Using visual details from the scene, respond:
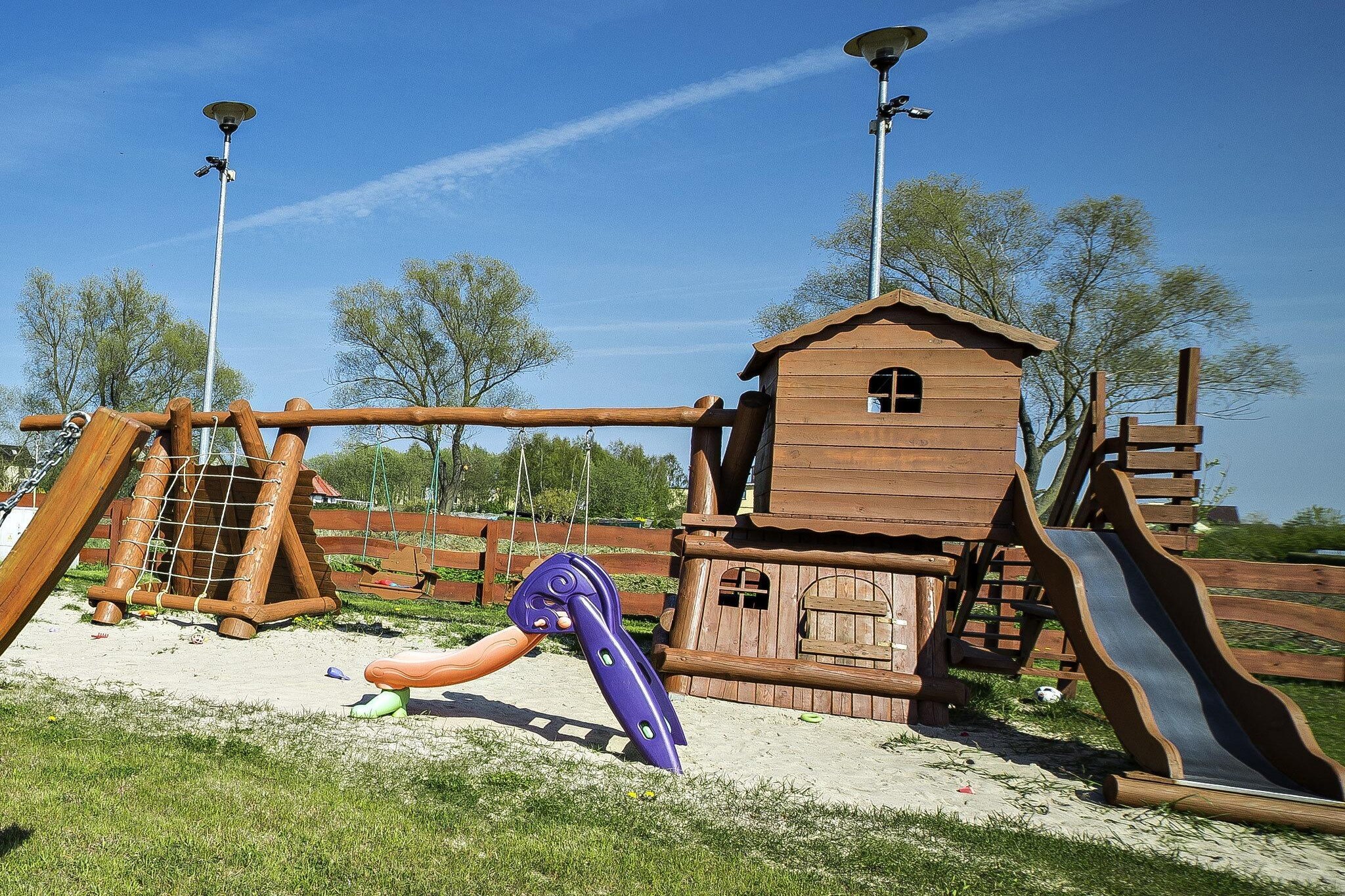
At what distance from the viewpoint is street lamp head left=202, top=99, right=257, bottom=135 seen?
15375mm

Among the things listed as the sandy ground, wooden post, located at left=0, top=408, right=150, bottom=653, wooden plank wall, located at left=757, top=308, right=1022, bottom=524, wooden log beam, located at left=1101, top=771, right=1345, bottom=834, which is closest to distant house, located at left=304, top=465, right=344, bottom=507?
the sandy ground

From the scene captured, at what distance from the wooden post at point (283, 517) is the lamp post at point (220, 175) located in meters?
4.56

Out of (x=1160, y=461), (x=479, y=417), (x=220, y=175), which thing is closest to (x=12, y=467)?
(x=220, y=175)

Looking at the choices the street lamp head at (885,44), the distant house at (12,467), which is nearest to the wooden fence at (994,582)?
the street lamp head at (885,44)

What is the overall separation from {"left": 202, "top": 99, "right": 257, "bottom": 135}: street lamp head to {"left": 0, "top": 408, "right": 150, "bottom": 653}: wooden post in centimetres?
1457

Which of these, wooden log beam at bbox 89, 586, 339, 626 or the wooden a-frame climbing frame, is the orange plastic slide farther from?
the wooden a-frame climbing frame

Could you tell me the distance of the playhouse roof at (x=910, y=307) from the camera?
8.18 metres

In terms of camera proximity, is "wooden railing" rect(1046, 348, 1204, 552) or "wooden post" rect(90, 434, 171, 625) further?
"wooden post" rect(90, 434, 171, 625)

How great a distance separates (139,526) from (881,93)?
1083 centimetres

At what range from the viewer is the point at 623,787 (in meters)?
5.28

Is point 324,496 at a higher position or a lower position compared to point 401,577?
higher

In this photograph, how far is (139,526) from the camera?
11117 millimetres

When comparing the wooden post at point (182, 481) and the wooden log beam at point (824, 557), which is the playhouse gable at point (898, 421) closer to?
the wooden log beam at point (824, 557)

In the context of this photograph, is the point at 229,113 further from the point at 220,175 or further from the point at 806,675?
the point at 806,675
